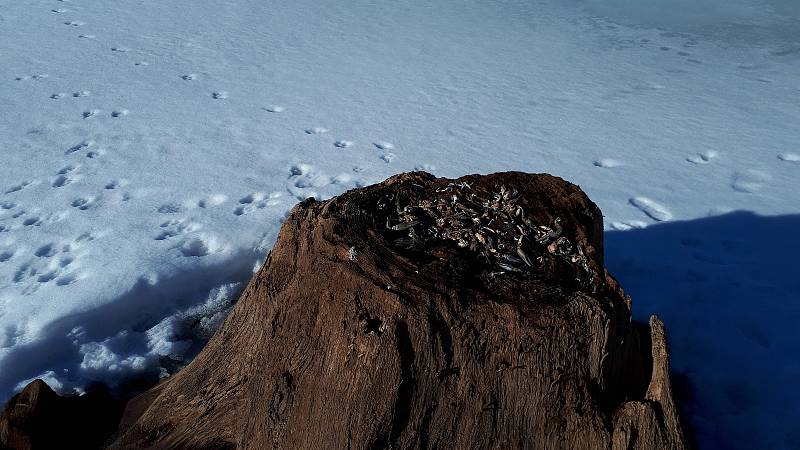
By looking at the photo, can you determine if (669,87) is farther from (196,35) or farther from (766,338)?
(196,35)

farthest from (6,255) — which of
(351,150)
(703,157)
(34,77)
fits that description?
(703,157)

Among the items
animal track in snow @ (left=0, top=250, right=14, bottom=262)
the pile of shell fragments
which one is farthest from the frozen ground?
the pile of shell fragments

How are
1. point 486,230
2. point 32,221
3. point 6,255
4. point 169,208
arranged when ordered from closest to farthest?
point 486,230
point 6,255
point 32,221
point 169,208

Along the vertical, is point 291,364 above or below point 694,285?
above

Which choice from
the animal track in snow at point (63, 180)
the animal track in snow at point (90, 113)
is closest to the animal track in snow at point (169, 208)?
the animal track in snow at point (63, 180)

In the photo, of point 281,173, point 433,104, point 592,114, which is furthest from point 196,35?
point 592,114

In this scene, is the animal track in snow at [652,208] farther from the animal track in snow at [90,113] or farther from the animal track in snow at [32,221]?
the animal track in snow at [90,113]

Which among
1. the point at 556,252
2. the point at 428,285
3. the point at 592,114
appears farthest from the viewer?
the point at 592,114

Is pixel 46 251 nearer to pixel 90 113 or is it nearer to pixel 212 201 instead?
pixel 212 201
